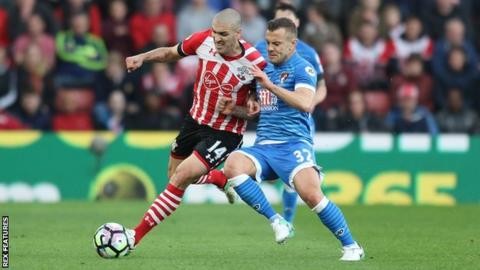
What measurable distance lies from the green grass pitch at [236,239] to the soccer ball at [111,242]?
96mm

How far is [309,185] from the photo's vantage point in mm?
9875

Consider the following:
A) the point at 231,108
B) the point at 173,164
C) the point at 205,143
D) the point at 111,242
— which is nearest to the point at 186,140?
the point at 173,164

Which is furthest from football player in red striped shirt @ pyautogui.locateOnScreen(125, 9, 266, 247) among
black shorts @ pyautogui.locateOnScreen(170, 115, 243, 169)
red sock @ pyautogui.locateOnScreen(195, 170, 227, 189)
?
red sock @ pyautogui.locateOnScreen(195, 170, 227, 189)

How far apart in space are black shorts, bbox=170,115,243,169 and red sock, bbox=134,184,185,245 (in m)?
0.45

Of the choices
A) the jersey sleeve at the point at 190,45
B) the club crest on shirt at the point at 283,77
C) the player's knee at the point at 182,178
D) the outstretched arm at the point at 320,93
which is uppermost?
the jersey sleeve at the point at 190,45

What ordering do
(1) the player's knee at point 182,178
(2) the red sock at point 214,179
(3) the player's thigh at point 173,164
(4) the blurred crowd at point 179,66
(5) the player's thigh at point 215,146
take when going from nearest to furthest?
(1) the player's knee at point 182,178
(5) the player's thigh at point 215,146
(3) the player's thigh at point 173,164
(2) the red sock at point 214,179
(4) the blurred crowd at point 179,66

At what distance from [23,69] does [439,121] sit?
6.62 m

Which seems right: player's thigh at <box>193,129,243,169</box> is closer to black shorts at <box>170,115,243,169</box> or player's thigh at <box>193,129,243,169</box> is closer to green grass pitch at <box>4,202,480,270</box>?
black shorts at <box>170,115,243,169</box>

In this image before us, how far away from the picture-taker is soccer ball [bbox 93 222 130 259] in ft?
32.8

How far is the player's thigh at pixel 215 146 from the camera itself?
10.7m

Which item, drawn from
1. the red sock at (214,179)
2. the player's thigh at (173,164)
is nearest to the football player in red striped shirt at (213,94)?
the player's thigh at (173,164)

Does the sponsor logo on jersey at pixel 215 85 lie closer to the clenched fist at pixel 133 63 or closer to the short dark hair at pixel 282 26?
the clenched fist at pixel 133 63

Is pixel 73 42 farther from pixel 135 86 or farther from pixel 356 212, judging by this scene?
pixel 356 212

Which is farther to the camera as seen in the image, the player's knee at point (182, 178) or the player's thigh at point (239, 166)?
the player's knee at point (182, 178)
